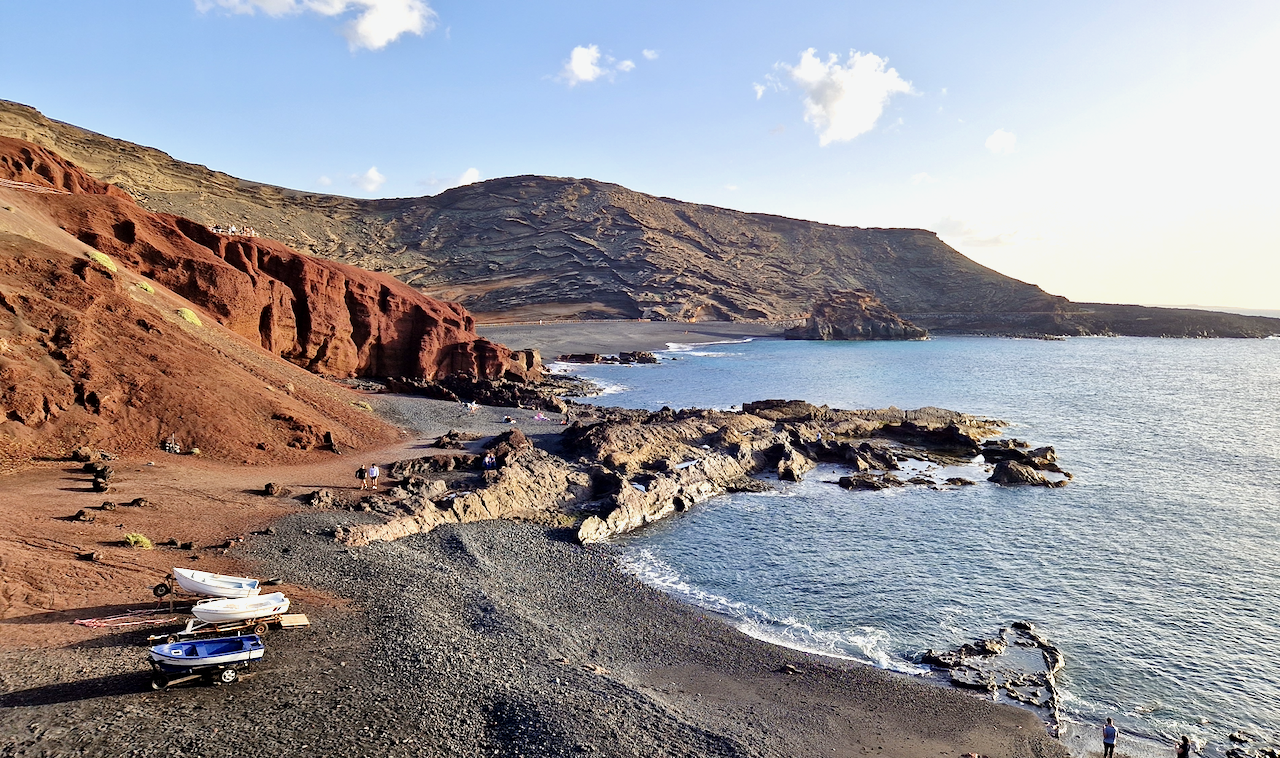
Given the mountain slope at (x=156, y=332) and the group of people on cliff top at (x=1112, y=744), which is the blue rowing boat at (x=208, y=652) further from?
the group of people on cliff top at (x=1112, y=744)

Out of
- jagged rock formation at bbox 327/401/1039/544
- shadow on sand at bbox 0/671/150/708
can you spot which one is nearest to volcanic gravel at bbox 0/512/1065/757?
shadow on sand at bbox 0/671/150/708

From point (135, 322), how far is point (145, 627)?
1954 cm

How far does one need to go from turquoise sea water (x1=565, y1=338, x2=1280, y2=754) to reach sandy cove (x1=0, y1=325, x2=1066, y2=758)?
2.71 meters

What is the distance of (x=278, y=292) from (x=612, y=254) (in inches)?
4650

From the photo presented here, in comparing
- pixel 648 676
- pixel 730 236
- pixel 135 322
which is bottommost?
pixel 648 676

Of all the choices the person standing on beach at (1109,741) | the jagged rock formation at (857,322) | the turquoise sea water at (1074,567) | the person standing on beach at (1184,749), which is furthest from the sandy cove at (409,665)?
the jagged rock formation at (857,322)

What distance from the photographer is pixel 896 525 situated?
29.8 metres

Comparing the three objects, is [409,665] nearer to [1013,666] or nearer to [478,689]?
[478,689]

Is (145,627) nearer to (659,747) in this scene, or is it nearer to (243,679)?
(243,679)

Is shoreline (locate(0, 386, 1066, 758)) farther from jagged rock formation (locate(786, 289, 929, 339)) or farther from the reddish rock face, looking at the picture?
→ jagged rock formation (locate(786, 289, 929, 339))

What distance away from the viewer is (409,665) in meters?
15.2

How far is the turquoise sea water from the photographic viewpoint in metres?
18.0

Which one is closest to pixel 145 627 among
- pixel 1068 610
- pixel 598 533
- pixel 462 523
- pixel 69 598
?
pixel 69 598

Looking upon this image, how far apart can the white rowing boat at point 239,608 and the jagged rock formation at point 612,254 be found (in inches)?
4571
